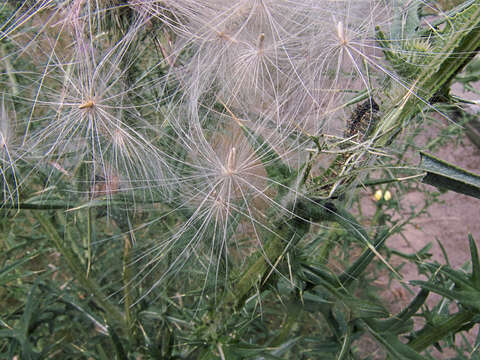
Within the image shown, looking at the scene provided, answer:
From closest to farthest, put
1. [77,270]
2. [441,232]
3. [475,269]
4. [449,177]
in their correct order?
[449,177]
[475,269]
[77,270]
[441,232]

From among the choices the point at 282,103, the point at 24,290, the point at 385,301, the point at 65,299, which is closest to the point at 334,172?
the point at 282,103

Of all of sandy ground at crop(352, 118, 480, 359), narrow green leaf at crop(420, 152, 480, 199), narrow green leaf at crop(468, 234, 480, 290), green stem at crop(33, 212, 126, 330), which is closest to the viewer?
narrow green leaf at crop(420, 152, 480, 199)

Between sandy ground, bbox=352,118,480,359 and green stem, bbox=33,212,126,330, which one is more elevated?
green stem, bbox=33,212,126,330

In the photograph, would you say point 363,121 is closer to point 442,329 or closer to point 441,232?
point 442,329

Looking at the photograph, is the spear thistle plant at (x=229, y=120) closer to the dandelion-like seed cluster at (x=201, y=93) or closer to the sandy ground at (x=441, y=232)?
the dandelion-like seed cluster at (x=201, y=93)

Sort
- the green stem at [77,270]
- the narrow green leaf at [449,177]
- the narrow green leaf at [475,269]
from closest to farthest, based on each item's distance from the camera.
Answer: the narrow green leaf at [449,177] → the narrow green leaf at [475,269] → the green stem at [77,270]

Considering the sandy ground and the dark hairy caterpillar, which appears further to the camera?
the sandy ground

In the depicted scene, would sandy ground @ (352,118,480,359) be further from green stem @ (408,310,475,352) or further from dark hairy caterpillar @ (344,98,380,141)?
dark hairy caterpillar @ (344,98,380,141)

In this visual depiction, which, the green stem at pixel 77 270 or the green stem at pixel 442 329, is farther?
the green stem at pixel 77 270

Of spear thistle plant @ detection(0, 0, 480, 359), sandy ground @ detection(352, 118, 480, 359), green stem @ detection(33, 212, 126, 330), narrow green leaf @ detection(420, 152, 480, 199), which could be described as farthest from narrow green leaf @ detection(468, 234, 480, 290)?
sandy ground @ detection(352, 118, 480, 359)

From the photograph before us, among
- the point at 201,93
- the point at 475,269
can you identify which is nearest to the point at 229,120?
the point at 201,93

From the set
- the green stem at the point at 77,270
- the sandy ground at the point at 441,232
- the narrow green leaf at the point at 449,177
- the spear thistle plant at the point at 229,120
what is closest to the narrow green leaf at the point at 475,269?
the spear thistle plant at the point at 229,120
